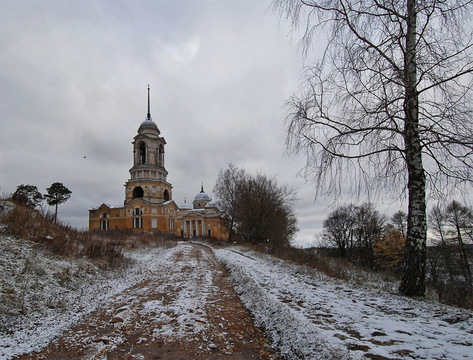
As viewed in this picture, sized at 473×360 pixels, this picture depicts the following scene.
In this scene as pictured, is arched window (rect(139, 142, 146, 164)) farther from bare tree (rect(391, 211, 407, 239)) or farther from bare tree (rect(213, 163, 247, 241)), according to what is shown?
bare tree (rect(391, 211, 407, 239))

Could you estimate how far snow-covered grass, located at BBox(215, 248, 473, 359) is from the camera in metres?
2.91

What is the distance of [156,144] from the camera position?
56.0 meters

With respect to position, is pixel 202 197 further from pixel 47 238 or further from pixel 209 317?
pixel 209 317

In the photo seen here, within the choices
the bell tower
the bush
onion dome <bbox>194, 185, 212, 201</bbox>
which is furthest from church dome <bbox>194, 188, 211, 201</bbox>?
the bush

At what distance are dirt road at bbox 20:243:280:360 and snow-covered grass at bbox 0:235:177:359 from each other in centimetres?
27

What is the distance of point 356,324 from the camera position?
12.5ft

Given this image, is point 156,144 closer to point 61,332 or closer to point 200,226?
point 200,226

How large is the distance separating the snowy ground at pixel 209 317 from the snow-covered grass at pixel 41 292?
0.06 ft

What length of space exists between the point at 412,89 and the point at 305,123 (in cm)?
226

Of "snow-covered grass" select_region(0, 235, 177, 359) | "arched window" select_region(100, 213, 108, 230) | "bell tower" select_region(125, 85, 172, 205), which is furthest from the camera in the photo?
"arched window" select_region(100, 213, 108, 230)

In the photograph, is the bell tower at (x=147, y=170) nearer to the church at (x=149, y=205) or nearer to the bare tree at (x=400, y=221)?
the church at (x=149, y=205)

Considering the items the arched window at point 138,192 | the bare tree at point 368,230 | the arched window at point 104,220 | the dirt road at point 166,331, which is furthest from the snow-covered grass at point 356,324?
the arched window at point 104,220

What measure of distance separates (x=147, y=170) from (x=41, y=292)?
51.7 meters

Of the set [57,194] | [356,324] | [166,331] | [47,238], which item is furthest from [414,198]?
[57,194]
